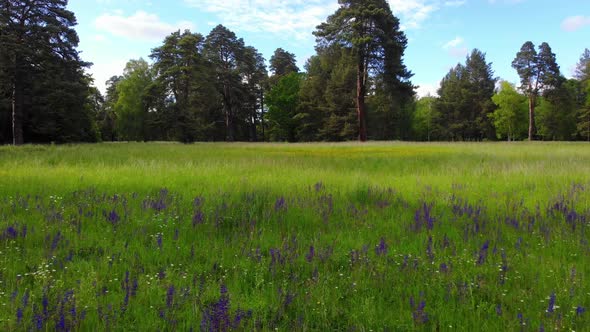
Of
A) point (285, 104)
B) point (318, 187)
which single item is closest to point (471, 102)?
point (285, 104)

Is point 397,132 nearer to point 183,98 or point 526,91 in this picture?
point 526,91

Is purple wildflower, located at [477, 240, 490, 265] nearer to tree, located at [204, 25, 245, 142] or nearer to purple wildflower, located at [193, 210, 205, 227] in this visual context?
purple wildflower, located at [193, 210, 205, 227]

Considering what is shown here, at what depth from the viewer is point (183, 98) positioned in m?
41.1

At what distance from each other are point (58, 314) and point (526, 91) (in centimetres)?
6903

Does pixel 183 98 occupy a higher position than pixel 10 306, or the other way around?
pixel 183 98

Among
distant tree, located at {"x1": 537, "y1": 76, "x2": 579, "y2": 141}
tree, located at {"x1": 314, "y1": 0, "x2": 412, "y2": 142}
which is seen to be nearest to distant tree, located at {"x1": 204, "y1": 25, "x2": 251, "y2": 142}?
tree, located at {"x1": 314, "y1": 0, "x2": 412, "y2": 142}

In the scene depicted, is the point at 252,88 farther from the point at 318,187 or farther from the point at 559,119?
the point at 318,187

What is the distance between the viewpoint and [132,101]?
65.2 meters

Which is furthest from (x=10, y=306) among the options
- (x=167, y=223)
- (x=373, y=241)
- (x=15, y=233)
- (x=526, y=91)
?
(x=526, y=91)

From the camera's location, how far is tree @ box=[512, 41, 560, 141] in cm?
5581

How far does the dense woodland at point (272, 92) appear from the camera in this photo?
109 ft

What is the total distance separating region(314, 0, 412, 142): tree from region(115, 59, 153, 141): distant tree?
129 feet

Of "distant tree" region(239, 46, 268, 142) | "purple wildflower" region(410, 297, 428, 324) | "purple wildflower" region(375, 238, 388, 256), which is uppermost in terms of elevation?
"distant tree" region(239, 46, 268, 142)

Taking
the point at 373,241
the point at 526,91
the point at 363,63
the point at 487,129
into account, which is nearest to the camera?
the point at 373,241
